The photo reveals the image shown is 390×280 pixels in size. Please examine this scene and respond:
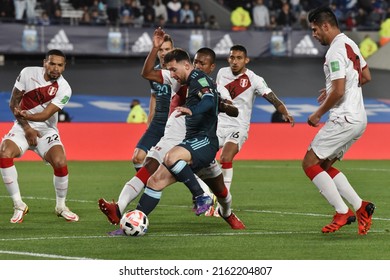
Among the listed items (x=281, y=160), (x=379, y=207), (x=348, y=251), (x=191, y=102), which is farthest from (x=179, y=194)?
(x=281, y=160)

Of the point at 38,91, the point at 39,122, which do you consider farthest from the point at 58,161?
the point at 38,91

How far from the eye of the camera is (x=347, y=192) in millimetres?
10711

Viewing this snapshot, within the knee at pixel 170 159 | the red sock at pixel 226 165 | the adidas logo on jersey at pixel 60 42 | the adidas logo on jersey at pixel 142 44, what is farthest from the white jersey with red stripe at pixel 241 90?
the adidas logo on jersey at pixel 142 44

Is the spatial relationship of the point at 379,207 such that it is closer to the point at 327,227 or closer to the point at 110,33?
the point at 327,227

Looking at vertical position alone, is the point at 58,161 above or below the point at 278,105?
below

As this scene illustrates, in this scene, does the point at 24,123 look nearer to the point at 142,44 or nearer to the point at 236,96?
the point at 236,96

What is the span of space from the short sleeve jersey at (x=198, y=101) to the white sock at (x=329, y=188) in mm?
1187

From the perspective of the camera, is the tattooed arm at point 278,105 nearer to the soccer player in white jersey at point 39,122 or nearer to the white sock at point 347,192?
the white sock at point 347,192

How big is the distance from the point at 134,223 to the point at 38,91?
2.98 meters

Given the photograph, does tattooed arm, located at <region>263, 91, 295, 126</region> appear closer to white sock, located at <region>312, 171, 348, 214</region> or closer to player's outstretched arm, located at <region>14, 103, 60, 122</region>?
white sock, located at <region>312, 171, 348, 214</region>

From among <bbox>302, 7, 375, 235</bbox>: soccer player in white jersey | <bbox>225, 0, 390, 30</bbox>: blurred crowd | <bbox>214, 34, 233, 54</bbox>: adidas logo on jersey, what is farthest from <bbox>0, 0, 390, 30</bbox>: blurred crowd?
<bbox>302, 7, 375, 235</bbox>: soccer player in white jersey

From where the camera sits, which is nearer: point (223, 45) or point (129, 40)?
point (129, 40)

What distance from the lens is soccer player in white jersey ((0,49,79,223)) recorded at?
1224cm

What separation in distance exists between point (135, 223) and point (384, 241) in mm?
2486
